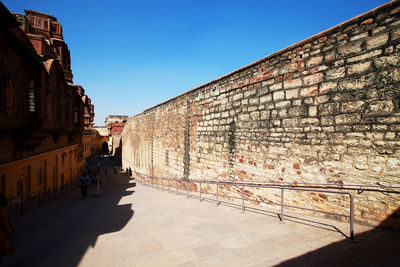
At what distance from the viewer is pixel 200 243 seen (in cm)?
368

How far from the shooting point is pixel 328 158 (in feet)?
15.3

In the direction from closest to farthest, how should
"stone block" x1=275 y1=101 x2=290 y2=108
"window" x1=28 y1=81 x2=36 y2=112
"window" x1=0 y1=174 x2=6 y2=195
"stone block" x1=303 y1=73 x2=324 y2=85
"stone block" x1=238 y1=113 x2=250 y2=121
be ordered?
"stone block" x1=303 y1=73 x2=324 y2=85 → "stone block" x1=275 y1=101 x2=290 y2=108 → "stone block" x1=238 y1=113 x2=250 y2=121 → "window" x1=0 y1=174 x2=6 y2=195 → "window" x1=28 y1=81 x2=36 y2=112

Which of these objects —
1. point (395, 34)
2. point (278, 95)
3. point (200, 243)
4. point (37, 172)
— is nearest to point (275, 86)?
point (278, 95)

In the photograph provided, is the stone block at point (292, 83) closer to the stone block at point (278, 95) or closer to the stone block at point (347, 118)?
the stone block at point (278, 95)

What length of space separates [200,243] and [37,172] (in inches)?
419

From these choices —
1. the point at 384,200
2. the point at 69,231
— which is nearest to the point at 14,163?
the point at 69,231

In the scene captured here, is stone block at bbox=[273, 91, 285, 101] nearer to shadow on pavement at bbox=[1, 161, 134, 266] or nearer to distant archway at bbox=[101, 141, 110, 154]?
shadow on pavement at bbox=[1, 161, 134, 266]

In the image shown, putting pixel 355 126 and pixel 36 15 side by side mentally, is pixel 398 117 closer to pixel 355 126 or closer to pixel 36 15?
pixel 355 126

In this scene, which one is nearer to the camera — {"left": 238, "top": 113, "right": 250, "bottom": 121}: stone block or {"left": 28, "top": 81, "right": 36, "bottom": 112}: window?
{"left": 238, "top": 113, "right": 250, "bottom": 121}: stone block

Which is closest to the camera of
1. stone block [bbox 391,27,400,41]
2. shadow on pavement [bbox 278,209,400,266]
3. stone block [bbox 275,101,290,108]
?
shadow on pavement [bbox 278,209,400,266]

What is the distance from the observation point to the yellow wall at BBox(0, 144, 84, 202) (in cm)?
793

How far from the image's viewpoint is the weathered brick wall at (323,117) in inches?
151

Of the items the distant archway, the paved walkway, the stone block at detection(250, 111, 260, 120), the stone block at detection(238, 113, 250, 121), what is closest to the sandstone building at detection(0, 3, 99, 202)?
the paved walkway

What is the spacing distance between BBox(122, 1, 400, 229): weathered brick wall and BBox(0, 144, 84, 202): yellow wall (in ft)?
25.0
